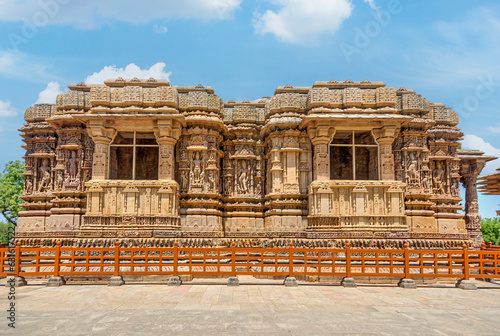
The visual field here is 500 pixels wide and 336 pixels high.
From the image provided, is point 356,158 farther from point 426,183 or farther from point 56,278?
point 56,278

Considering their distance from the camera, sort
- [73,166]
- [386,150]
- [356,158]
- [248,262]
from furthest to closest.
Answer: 1. [356,158]
2. [73,166]
3. [386,150]
4. [248,262]

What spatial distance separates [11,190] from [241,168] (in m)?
20.4

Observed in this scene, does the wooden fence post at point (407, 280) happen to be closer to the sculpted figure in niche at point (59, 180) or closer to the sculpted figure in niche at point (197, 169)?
the sculpted figure in niche at point (197, 169)

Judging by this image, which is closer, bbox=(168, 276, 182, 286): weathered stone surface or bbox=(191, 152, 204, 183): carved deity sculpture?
bbox=(168, 276, 182, 286): weathered stone surface

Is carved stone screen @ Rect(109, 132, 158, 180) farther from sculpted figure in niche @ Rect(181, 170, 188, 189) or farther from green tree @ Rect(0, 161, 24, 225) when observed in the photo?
green tree @ Rect(0, 161, 24, 225)

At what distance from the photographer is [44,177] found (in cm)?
1797

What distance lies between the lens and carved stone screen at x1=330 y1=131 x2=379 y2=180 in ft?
57.1

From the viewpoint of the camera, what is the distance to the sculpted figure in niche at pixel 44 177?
17.9 metres

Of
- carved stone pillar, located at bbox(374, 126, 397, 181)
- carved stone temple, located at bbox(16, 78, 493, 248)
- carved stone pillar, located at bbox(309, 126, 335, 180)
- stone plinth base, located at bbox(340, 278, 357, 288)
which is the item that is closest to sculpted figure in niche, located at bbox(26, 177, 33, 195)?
carved stone temple, located at bbox(16, 78, 493, 248)

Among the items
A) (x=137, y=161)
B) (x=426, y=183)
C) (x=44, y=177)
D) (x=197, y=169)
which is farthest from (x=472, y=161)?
(x=44, y=177)

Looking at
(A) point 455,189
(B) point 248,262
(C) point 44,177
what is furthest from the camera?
(A) point 455,189

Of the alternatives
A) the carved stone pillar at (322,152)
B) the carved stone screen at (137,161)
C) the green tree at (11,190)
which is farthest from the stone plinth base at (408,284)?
the green tree at (11,190)

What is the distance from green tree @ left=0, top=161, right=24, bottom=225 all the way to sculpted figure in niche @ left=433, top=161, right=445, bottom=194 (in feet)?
86.5

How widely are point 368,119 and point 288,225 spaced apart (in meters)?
5.10
